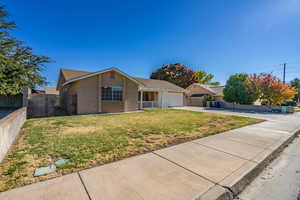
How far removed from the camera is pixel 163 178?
93.0 inches

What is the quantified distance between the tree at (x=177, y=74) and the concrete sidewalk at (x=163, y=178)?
104 feet

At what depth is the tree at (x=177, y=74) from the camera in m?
34.2

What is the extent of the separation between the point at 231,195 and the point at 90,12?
42.7 feet

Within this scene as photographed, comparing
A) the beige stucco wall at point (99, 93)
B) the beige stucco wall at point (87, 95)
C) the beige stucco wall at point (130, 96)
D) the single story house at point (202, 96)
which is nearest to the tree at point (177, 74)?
the single story house at point (202, 96)

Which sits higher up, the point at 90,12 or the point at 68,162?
the point at 90,12

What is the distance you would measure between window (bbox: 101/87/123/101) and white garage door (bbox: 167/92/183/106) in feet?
28.6

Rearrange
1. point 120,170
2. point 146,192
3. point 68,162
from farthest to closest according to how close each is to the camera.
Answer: point 68,162
point 120,170
point 146,192

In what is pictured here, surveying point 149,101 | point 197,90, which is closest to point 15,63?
point 149,101

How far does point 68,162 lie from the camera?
9.61 feet

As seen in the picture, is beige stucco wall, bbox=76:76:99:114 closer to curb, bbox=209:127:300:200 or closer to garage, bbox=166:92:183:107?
garage, bbox=166:92:183:107

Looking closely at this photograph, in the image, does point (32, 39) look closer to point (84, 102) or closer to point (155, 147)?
point (84, 102)

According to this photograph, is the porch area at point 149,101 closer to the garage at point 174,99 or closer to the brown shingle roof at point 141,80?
the brown shingle roof at point 141,80

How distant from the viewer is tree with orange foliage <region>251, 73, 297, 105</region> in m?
15.8

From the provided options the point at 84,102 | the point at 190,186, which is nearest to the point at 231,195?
the point at 190,186
